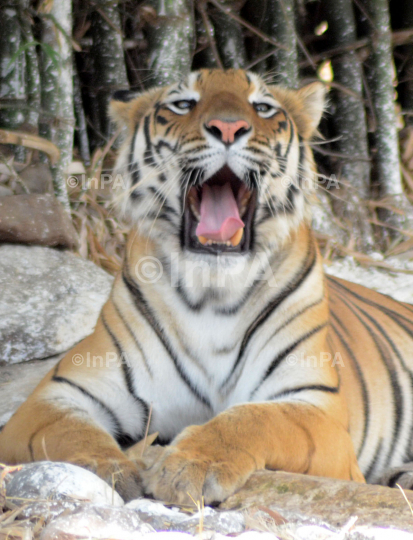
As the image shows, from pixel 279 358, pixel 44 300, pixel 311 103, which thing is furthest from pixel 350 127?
pixel 279 358

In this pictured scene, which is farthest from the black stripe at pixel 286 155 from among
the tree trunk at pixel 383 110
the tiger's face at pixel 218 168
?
the tree trunk at pixel 383 110

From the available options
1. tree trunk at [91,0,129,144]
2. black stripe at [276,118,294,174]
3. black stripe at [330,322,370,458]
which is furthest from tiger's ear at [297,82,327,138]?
tree trunk at [91,0,129,144]

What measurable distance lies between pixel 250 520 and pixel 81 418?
2.24 feet

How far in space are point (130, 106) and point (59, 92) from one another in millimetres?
1302

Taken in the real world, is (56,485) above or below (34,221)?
below

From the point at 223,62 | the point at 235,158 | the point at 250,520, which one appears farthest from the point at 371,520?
the point at 223,62

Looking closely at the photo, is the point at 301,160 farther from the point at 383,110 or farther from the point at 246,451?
the point at 383,110

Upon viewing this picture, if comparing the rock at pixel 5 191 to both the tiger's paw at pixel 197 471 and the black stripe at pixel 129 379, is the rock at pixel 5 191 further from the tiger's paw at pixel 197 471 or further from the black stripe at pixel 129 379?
the tiger's paw at pixel 197 471

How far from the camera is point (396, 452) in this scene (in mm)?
2248

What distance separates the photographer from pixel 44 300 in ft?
9.30

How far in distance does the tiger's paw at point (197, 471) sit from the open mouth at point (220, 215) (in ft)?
1.90

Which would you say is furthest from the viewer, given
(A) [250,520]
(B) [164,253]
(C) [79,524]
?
(B) [164,253]

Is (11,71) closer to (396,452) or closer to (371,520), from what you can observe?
(396,452)

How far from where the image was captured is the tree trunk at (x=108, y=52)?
3.70 m
